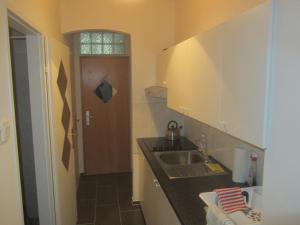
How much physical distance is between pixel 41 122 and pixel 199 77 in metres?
1.31

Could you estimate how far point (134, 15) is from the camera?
3.13 m

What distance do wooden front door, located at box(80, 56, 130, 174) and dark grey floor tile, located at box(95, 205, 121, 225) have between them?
1.25 metres

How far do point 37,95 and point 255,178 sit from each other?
1.78 metres

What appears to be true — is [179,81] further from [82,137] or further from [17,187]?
[82,137]

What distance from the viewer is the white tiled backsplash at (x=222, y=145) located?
1741mm

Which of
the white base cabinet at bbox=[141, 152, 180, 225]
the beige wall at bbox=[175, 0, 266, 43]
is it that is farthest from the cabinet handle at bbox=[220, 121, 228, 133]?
the beige wall at bbox=[175, 0, 266, 43]

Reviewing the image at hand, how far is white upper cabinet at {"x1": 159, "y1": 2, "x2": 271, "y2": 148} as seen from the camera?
1083 millimetres

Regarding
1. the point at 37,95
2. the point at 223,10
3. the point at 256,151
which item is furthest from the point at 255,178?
the point at 37,95

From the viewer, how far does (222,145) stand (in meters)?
2.24

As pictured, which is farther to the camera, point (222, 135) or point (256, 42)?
point (222, 135)

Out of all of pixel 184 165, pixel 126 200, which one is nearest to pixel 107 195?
pixel 126 200

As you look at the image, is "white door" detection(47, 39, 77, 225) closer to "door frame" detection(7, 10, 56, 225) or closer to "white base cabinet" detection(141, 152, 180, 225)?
"door frame" detection(7, 10, 56, 225)

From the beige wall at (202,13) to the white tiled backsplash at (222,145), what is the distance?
3.17 ft

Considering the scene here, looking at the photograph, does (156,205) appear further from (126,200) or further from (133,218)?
(126,200)
